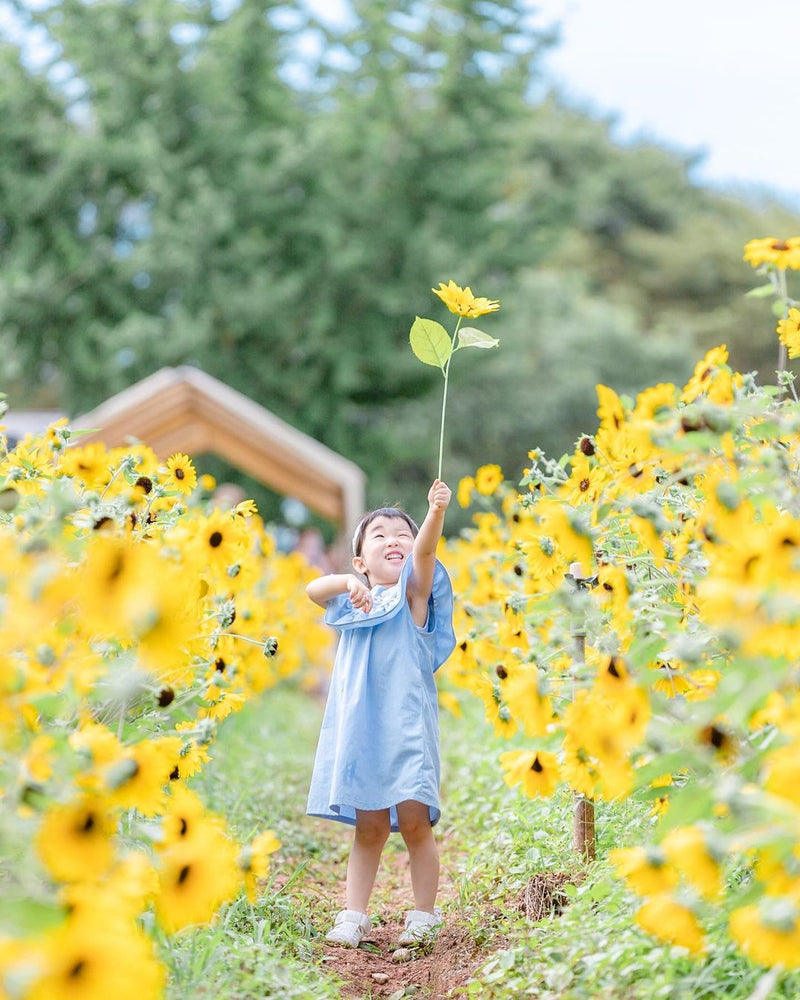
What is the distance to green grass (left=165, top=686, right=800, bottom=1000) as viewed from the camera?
79.6 inches

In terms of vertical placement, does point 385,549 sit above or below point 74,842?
below

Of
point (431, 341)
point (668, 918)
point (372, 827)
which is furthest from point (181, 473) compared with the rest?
point (668, 918)

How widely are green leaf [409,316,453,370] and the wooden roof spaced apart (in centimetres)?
439

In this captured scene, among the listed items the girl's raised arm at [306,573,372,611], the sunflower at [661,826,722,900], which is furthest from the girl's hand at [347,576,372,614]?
the sunflower at [661,826,722,900]

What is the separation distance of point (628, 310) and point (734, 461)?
19335mm

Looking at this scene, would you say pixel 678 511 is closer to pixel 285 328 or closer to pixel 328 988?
pixel 328 988

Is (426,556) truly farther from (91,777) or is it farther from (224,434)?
(224,434)

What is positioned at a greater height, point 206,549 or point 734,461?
point 734,461

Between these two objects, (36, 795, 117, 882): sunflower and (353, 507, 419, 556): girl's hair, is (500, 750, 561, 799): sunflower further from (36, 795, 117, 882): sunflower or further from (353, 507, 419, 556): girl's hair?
(353, 507, 419, 556): girl's hair

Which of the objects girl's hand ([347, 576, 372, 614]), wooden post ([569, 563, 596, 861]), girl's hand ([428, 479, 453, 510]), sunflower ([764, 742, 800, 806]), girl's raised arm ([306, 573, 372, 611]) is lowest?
wooden post ([569, 563, 596, 861])

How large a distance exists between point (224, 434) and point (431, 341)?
5.58 m

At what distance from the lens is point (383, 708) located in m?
2.95

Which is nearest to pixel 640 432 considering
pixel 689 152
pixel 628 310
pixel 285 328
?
pixel 285 328

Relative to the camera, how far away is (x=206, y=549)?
2.38 m
